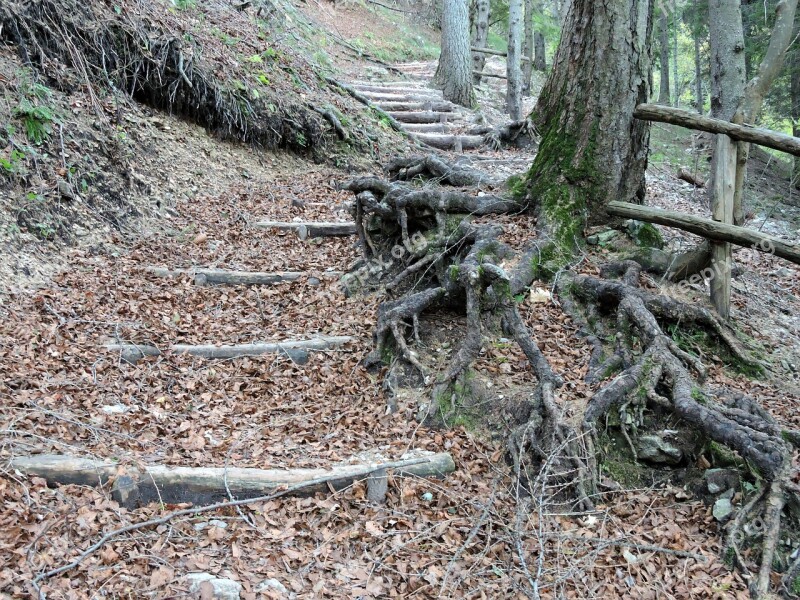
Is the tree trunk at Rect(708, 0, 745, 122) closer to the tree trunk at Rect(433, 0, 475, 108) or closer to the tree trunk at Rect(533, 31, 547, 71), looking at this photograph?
the tree trunk at Rect(433, 0, 475, 108)

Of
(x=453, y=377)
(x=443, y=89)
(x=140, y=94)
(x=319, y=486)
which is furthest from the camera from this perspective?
(x=443, y=89)

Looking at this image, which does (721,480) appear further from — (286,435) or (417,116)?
(417,116)

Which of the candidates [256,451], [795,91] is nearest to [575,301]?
[256,451]

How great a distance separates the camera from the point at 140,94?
29.2ft

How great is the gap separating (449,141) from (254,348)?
25.3 ft

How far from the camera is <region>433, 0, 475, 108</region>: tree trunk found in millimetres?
14545

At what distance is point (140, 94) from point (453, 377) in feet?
22.8

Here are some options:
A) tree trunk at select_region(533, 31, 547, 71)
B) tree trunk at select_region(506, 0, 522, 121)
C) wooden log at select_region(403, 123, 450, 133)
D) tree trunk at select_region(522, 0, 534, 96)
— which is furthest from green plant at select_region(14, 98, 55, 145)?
tree trunk at select_region(533, 31, 547, 71)

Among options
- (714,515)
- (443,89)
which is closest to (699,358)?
(714,515)

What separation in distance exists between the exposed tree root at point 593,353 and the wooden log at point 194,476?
0.87 m

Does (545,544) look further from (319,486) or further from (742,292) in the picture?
(742,292)

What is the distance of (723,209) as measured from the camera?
197 inches

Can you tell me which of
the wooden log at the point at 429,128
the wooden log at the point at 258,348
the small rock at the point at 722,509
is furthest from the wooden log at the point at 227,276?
the wooden log at the point at 429,128

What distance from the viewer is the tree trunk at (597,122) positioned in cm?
557
